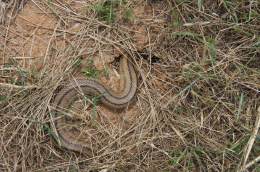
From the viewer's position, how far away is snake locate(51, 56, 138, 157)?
3922 millimetres

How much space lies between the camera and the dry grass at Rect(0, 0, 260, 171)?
152 inches

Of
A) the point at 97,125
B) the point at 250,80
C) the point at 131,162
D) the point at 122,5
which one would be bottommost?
the point at 131,162

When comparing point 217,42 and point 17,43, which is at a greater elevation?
point 17,43

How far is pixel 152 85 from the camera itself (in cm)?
435

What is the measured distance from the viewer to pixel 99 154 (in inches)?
158

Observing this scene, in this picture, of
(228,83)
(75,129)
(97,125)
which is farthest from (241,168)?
(75,129)

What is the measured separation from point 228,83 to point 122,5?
2494mm

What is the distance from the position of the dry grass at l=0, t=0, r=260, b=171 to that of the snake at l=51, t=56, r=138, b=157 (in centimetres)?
15

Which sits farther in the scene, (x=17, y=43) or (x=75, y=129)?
(x=75, y=129)

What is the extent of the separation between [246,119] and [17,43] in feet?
15.1

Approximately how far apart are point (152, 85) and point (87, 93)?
1.31 metres

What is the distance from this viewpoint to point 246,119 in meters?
4.20

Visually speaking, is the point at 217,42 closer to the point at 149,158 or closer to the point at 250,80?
the point at 250,80

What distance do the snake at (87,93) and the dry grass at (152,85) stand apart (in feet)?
0.50
